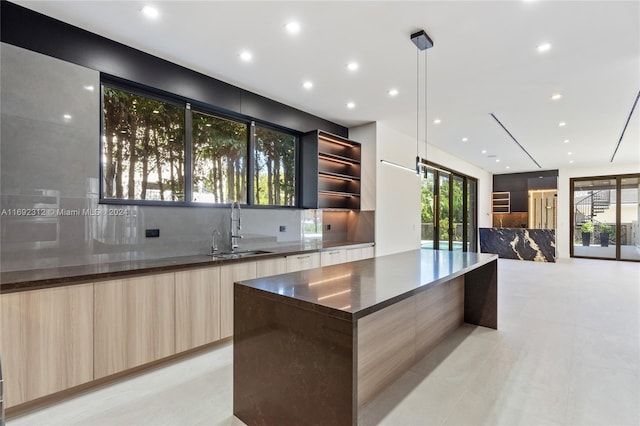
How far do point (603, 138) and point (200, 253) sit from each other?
25.3 ft

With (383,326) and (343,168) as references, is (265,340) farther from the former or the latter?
(343,168)

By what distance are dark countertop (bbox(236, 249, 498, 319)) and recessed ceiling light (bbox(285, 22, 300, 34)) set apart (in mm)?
2034

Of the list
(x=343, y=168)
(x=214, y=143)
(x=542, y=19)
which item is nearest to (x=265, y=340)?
(x=214, y=143)

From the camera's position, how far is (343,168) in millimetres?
5578

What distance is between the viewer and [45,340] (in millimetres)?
2104

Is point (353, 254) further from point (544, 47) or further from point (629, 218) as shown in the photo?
point (629, 218)

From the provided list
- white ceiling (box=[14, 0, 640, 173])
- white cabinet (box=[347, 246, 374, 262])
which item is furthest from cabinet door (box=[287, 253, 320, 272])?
white ceiling (box=[14, 0, 640, 173])

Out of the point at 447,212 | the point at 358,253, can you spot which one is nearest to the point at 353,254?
the point at 358,253

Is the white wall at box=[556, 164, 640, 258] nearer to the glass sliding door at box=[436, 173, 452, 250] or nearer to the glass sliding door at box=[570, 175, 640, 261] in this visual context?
the glass sliding door at box=[570, 175, 640, 261]

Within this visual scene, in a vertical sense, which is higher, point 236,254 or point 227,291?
point 236,254

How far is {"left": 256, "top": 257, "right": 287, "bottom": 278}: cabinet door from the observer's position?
3.45 m

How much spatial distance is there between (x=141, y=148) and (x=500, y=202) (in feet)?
38.1

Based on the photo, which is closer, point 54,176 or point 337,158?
point 54,176

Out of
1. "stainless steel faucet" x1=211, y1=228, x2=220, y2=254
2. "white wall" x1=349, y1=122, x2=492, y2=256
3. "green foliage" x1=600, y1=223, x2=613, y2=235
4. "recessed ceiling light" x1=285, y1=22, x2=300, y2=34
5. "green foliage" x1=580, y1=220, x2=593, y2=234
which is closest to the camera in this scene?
"recessed ceiling light" x1=285, y1=22, x2=300, y2=34
